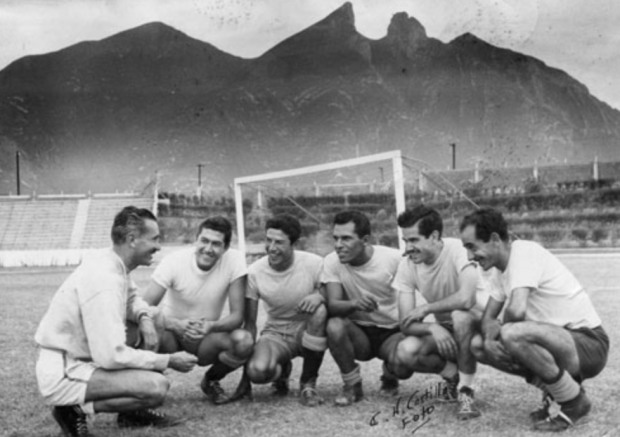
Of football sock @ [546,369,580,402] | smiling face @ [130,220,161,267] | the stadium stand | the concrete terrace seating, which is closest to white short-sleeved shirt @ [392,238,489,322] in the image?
football sock @ [546,369,580,402]

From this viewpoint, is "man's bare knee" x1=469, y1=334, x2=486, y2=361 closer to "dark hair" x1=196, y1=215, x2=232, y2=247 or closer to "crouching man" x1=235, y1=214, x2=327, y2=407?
"crouching man" x1=235, y1=214, x2=327, y2=407

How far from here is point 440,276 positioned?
4844 millimetres

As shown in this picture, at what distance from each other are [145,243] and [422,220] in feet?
5.47

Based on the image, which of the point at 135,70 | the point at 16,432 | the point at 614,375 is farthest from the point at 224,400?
the point at 135,70

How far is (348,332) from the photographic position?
16.3ft

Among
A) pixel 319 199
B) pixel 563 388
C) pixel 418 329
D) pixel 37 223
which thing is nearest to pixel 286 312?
pixel 418 329

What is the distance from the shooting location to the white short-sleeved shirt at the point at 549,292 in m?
4.26

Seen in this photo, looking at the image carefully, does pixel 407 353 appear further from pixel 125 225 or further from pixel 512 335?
pixel 125 225

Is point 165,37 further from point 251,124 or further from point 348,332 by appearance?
point 348,332

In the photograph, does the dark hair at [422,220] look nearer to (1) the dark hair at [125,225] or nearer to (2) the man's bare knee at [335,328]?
(2) the man's bare knee at [335,328]

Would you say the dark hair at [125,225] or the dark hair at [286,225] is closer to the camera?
the dark hair at [125,225]

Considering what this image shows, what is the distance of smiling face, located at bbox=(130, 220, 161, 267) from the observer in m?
4.12

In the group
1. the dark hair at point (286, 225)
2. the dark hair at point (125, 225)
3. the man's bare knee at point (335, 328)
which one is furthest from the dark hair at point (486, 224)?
the dark hair at point (125, 225)

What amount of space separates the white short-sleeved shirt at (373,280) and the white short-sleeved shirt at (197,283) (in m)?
0.60
